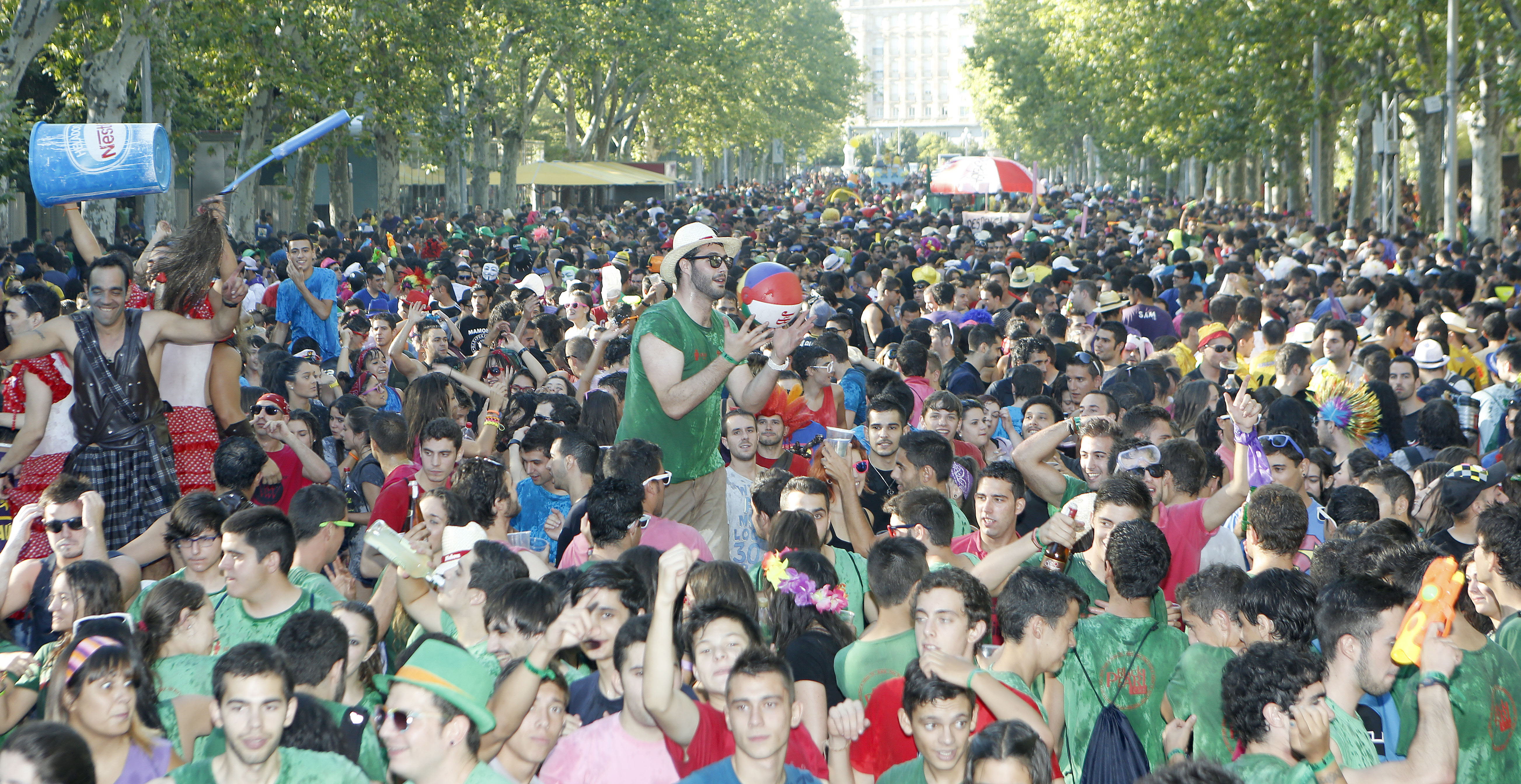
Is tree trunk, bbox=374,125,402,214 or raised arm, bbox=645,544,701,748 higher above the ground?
tree trunk, bbox=374,125,402,214

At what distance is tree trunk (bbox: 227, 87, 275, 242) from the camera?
2464 cm

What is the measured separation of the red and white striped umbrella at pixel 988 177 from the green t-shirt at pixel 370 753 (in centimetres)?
2536

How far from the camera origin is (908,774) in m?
4.08

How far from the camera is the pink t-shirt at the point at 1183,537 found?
6.04 m

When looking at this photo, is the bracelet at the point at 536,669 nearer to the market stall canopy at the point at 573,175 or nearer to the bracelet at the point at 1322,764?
the bracelet at the point at 1322,764

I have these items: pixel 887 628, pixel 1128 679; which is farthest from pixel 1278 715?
pixel 887 628

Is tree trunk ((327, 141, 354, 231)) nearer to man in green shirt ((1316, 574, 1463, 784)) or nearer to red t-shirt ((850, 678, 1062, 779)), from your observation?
red t-shirt ((850, 678, 1062, 779))

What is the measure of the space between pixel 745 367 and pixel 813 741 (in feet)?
7.77

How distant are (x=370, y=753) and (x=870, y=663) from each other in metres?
1.52

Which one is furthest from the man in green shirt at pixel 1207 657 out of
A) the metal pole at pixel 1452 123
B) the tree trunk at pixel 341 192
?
the tree trunk at pixel 341 192

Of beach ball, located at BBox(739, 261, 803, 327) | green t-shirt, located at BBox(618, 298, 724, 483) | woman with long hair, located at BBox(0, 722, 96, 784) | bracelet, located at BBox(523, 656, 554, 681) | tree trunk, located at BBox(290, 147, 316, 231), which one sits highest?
tree trunk, located at BBox(290, 147, 316, 231)

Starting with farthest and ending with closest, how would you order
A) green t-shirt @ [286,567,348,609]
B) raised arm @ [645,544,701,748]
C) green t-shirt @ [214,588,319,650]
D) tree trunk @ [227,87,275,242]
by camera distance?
tree trunk @ [227,87,275,242] < green t-shirt @ [286,567,348,609] < green t-shirt @ [214,588,319,650] < raised arm @ [645,544,701,748]

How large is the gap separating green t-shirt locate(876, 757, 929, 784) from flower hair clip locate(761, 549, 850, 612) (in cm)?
77

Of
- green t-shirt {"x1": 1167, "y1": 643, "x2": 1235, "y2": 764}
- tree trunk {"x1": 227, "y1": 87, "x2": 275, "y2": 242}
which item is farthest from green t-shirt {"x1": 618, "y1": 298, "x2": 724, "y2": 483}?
tree trunk {"x1": 227, "y1": 87, "x2": 275, "y2": 242}
